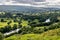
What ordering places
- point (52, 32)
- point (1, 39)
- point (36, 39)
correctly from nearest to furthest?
point (1, 39) → point (36, 39) → point (52, 32)

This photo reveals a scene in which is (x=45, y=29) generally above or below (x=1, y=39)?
below

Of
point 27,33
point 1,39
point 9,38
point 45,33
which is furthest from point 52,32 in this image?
point 1,39

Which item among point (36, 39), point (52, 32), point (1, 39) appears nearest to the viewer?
point (1, 39)

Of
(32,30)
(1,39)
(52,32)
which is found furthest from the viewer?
(32,30)

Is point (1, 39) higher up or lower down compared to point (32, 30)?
higher up

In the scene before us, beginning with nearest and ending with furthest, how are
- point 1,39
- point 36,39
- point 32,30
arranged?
point 1,39 → point 36,39 → point 32,30

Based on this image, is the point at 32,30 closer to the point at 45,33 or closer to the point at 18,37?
the point at 45,33

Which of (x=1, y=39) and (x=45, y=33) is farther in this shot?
(x=45, y=33)

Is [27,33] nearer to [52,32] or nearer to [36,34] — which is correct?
[36,34]

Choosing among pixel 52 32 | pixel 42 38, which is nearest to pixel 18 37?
pixel 42 38
